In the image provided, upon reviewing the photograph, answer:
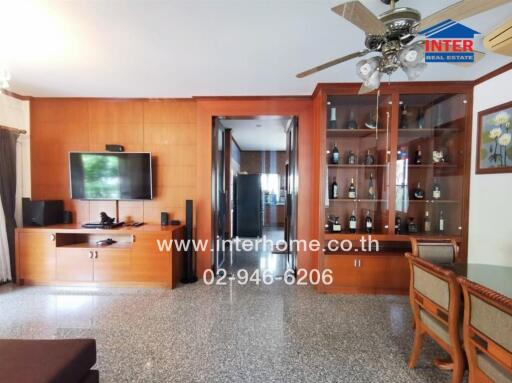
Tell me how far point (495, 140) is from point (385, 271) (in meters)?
1.90

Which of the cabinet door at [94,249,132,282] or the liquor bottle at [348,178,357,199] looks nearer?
the cabinet door at [94,249,132,282]

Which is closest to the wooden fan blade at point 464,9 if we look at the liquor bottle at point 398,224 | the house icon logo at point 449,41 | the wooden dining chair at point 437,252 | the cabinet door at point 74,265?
the house icon logo at point 449,41

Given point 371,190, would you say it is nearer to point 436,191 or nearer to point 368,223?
point 368,223

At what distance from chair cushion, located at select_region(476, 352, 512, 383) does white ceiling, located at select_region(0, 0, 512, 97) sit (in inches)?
87.0

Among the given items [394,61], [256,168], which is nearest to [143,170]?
[394,61]

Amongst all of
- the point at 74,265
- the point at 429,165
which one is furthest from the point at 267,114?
the point at 74,265

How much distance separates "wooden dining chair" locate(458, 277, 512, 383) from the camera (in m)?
1.02

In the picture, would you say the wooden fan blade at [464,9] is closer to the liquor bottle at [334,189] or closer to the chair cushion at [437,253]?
the chair cushion at [437,253]

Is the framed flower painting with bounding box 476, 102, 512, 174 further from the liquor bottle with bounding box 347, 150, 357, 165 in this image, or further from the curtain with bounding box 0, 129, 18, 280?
the curtain with bounding box 0, 129, 18, 280

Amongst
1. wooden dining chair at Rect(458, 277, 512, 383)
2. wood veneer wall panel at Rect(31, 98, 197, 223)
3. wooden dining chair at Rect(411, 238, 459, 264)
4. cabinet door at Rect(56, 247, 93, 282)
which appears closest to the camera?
wooden dining chair at Rect(458, 277, 512, 383)

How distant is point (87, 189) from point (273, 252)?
10.9 ft

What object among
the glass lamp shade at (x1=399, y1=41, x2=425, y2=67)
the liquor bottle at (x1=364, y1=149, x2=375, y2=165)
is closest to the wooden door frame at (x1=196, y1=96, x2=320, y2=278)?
the liquor bottle at (x1=364, y1=149, x2=375, y2=165)

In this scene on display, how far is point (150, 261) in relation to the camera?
3029 millimetres

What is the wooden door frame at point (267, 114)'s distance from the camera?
10.9 ft
